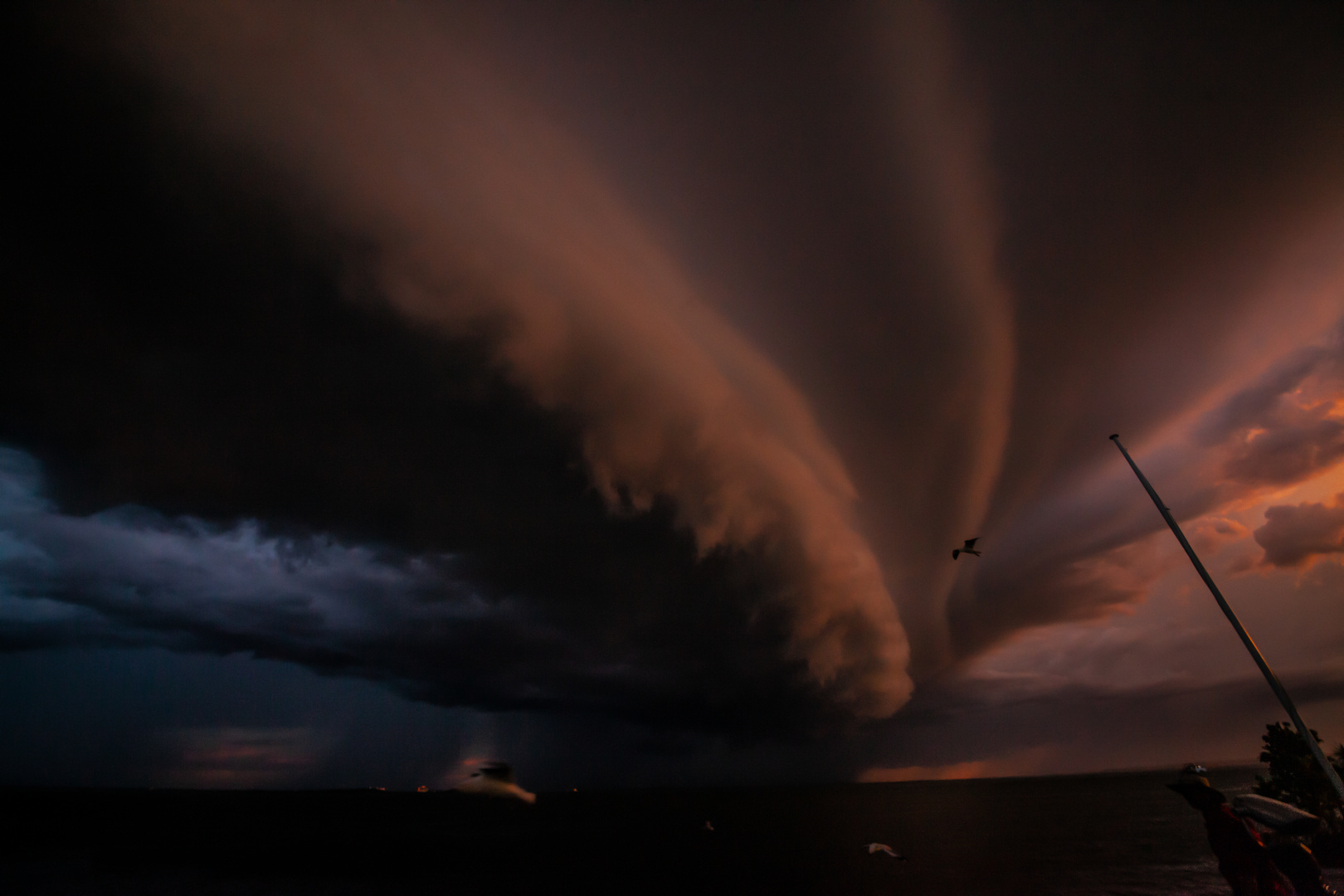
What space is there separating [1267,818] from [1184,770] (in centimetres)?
130

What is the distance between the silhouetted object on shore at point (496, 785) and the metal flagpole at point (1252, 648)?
18.0m

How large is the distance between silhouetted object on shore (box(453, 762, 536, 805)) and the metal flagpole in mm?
17968

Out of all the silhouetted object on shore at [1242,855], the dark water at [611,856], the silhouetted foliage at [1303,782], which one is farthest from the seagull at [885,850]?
the silhouetted object on shore at [1242,855]

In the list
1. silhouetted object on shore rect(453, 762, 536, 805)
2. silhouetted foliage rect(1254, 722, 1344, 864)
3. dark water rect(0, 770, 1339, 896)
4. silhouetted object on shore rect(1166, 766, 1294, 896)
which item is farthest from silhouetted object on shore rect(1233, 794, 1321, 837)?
dark water rect(0, 770, 1339, 896)

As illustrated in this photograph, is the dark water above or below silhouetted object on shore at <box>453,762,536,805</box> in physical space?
→ below

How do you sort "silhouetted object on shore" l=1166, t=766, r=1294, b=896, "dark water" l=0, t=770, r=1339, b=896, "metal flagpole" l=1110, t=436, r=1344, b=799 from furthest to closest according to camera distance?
"dark water" l=0, t=770, r=1339, b=896
"metal flagpole" l=1110, t=436, r=1344, b=799
"silhouetted object on shore" l=1166, t=766, r=1294, b=896

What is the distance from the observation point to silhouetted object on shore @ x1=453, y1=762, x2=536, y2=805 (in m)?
13.3

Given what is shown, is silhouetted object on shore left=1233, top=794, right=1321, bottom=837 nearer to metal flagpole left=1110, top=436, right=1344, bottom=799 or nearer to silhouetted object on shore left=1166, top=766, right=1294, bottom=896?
silhouetted object on shore left=1166, top=766, right=1294, bottom=896

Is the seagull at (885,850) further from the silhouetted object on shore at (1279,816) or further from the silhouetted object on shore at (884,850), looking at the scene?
the silhouetted object on shore at (1279,816)

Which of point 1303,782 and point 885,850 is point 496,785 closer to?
point 885,850

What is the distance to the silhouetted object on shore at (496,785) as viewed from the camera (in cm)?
1330

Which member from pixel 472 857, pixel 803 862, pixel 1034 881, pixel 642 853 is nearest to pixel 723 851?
pixel 642 853

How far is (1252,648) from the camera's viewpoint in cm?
1395

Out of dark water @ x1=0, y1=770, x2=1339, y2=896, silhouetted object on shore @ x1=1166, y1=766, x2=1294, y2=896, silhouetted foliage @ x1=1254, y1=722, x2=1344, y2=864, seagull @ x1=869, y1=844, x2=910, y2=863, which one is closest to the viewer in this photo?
silhouetted object on shore @ x1=1166, y1=766, x2=1294, y2=896
